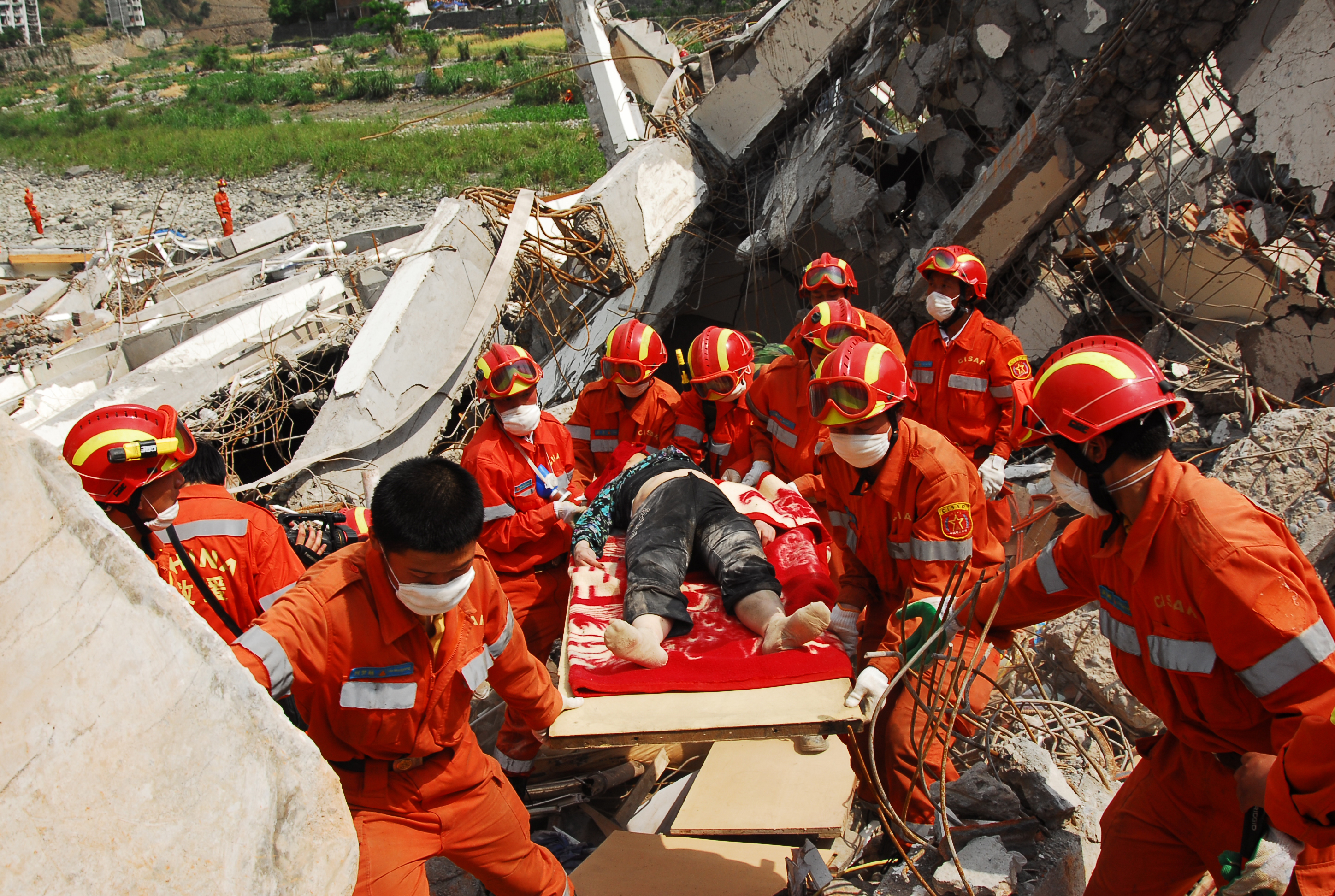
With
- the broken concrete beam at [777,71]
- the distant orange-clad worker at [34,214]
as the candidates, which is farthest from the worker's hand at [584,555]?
the distant orange-clad worker at [34,214]

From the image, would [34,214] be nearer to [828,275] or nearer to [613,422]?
[613,422]

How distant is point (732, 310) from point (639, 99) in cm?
324

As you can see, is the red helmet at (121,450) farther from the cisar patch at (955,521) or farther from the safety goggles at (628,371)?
the cisar patch at (955,521)

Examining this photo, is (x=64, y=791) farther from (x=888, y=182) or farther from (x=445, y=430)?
(x=888, y=182)

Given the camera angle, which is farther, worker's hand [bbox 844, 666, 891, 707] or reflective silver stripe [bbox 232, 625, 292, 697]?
worker's hand [bbox 844, 666, 891, 707]

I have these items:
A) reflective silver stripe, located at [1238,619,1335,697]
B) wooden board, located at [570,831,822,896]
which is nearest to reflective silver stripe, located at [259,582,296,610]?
wooden board, located at [570,831,822,896]

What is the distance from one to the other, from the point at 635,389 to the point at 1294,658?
11.1ft

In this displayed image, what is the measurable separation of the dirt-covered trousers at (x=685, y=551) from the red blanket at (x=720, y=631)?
10 cm

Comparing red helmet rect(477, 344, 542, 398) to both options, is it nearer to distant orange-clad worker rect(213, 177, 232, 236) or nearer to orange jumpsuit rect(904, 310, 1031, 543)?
orange jumpsuit rect(904, 310, 1031, 543)

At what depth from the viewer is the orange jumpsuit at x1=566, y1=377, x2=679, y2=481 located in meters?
4.80

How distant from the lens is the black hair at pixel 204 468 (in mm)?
3188

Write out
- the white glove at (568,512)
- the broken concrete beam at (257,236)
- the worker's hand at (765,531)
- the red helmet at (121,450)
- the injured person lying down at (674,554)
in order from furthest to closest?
the broken concrete beam at (257,236), the white glove at (568,512), the worker's hand at (765,531), the injured person lying down at (674,554), the red helmet at (121,450)

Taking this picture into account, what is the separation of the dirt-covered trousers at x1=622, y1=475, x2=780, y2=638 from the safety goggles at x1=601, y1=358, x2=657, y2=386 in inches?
34.2

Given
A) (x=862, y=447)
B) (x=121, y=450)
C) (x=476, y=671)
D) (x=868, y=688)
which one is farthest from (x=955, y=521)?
(x=121, y=450)
